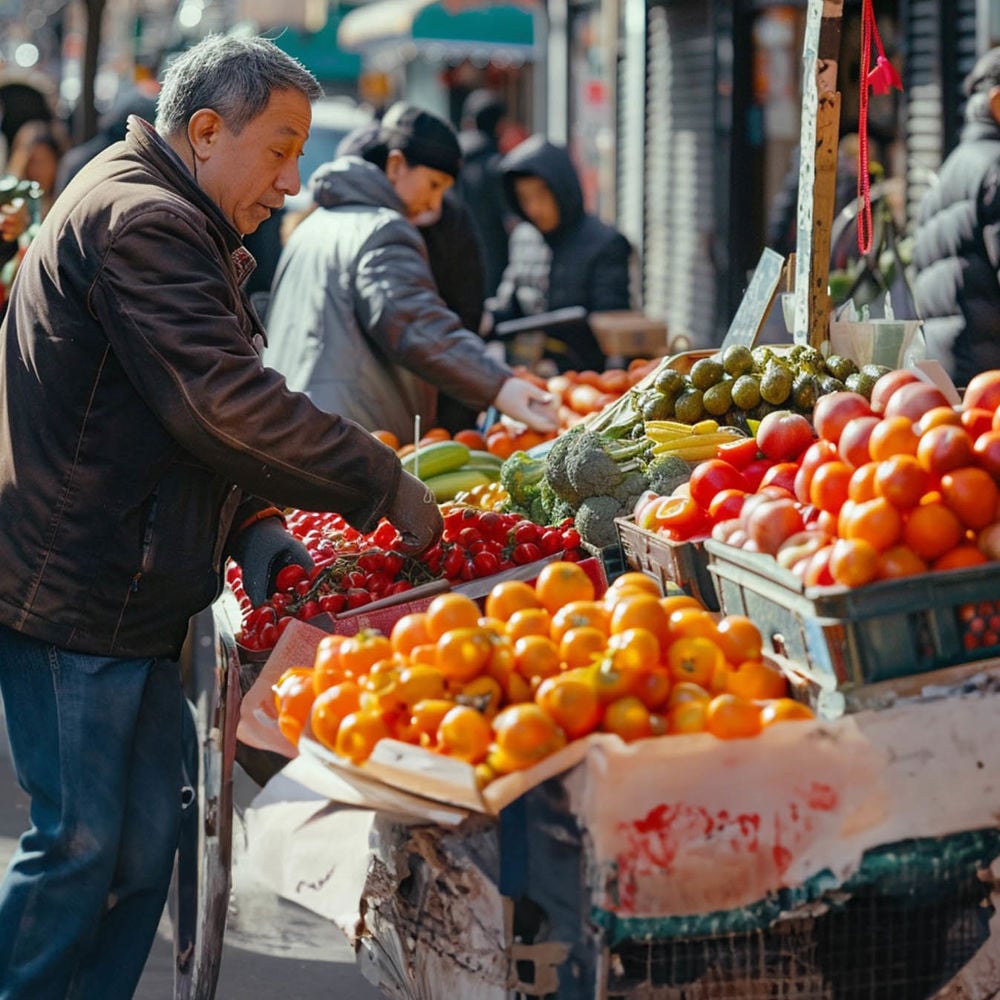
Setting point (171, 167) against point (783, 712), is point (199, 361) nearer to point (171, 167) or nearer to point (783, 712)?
point (171, 167)

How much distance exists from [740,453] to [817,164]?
0.97m

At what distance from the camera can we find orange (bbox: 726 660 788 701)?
273 centimetres

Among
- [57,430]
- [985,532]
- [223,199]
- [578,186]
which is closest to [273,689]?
[57,430]

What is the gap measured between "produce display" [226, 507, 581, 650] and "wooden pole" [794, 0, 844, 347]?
87 centimetres

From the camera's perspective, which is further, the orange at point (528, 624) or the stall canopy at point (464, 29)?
the stall canopy at point (464, 29)

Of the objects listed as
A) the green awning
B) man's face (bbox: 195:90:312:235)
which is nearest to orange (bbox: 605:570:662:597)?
man's face (bbox: 195:90:312:235)

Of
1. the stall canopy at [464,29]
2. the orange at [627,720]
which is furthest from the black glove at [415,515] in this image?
the stall canopy at [464,29]

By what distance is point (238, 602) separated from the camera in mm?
3918

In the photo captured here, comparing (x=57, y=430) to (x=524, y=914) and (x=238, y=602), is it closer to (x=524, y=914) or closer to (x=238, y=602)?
(x=238, y=602)

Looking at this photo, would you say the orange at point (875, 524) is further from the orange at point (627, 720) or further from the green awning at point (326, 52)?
the green awning at point (326, 52)

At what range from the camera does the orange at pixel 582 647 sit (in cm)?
272

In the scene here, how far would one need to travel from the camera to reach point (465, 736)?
2559 mm

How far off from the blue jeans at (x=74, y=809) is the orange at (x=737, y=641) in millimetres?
1157

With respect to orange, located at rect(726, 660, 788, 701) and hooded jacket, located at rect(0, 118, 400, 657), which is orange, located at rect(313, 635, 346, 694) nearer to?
hooded jacket, located at rect(0, 118, 400, 657)
